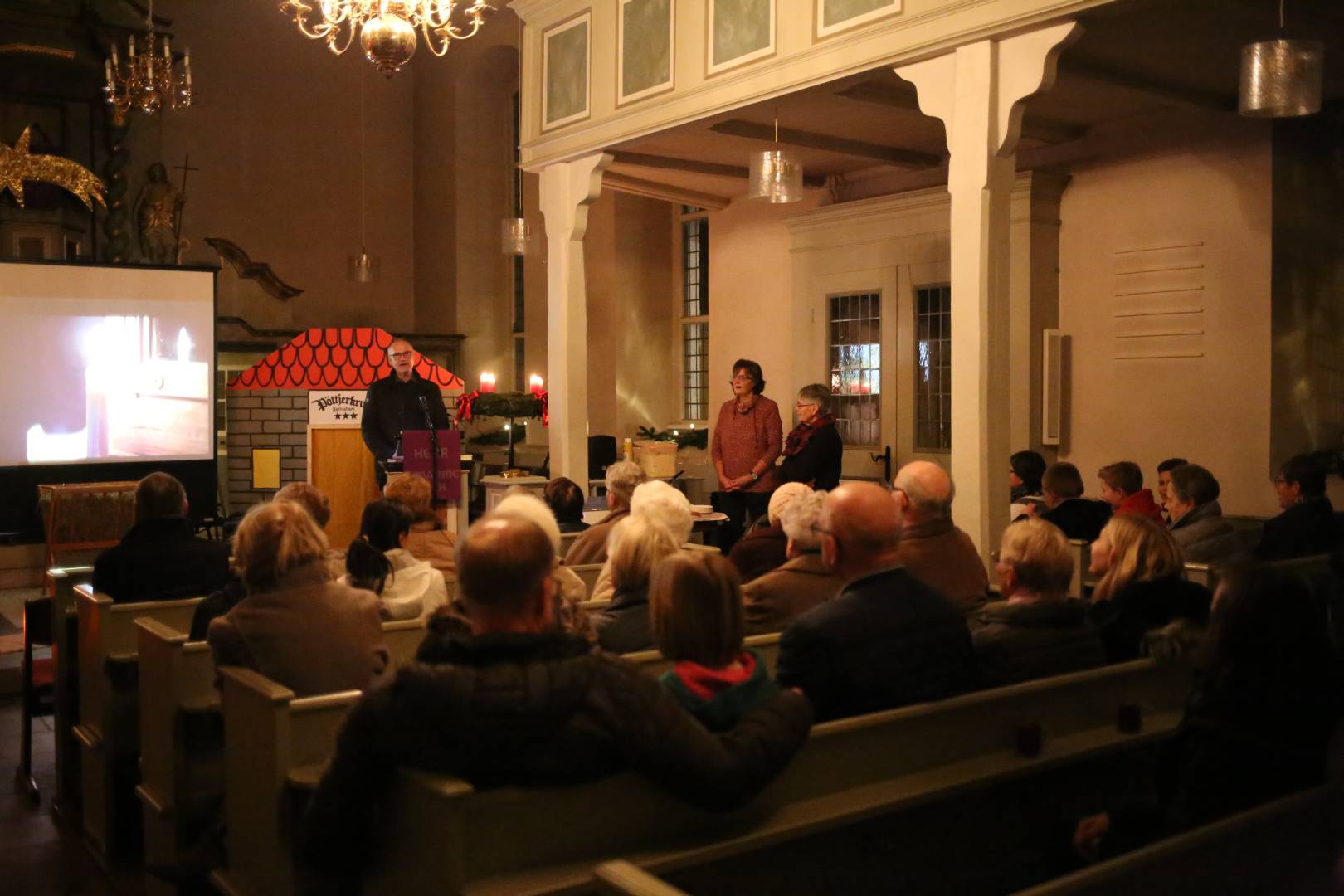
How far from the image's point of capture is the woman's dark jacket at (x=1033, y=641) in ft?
9.66

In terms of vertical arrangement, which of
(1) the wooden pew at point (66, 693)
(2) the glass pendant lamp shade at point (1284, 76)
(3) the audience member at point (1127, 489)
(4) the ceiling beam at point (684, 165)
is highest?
(4) the ceiling beam at point (684, 165)

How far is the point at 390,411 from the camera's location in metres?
7.54

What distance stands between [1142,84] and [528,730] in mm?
5715

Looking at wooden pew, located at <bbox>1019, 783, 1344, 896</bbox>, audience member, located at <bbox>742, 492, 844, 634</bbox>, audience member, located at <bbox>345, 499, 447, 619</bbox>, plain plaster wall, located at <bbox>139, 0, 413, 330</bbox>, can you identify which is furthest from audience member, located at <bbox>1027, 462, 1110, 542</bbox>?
plain plaster wall, located at <bbox>139, 0, 413, 330</bbox>

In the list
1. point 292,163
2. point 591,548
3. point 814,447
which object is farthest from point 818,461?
point 292,163

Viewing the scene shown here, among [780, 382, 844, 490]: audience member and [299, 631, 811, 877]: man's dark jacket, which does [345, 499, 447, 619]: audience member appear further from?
[780, 382, 844, 490]: audience member

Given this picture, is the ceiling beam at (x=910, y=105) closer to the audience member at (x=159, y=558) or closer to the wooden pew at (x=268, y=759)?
the audience member at (x=159, y=558)

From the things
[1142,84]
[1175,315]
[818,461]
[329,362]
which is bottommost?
[818,461]

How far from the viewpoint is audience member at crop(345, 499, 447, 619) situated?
377 cm

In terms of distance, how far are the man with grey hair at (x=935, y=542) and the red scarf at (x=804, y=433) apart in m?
3.25

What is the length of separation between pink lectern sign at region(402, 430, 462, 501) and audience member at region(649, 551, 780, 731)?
4959 millimetres

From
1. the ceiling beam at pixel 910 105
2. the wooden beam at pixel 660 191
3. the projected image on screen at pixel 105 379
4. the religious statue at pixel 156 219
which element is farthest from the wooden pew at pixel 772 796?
the religious statue at pixel 156 219

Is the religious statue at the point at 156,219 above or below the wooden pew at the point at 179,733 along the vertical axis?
above

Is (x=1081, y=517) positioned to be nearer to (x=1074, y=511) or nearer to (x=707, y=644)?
(x=1074, y=511)
